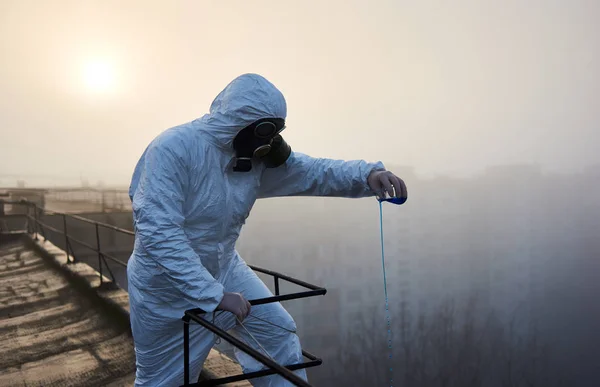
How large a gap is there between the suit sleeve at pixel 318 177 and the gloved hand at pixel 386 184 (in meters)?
0.05

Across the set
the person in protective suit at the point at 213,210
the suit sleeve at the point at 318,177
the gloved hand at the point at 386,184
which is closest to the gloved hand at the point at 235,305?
the person in protective suit at the point at 213,210

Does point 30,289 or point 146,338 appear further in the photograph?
point 30,289

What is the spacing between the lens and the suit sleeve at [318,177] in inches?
100

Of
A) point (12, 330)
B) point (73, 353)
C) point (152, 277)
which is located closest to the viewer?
point (152, 277)

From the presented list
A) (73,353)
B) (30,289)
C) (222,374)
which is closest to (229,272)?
(222,374)

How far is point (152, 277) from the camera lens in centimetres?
215

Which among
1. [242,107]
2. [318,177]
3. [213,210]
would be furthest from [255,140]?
[318,177]

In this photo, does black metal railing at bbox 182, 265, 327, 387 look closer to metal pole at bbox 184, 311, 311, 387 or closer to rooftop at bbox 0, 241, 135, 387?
metal pole at bbox 184, 311, 311, 387

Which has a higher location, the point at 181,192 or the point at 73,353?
the point at 181,192

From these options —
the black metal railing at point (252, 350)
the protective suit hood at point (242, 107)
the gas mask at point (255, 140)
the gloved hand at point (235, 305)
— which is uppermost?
the protective suit hood at point (242, 107)

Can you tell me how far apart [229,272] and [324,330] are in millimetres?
69719

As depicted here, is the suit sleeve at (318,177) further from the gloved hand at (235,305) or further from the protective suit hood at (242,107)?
the gloved hand at (235,305)

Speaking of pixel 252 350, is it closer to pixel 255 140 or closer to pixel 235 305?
pixel 235 305

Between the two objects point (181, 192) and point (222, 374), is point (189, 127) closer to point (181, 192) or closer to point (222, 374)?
point (181, 192)
